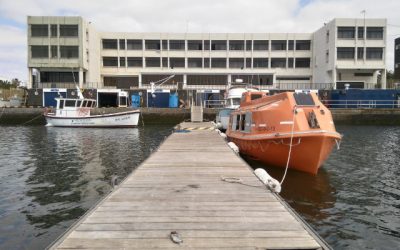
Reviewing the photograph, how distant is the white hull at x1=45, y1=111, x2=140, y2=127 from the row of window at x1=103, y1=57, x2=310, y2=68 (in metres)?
30.2

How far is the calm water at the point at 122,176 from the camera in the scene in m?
8.86

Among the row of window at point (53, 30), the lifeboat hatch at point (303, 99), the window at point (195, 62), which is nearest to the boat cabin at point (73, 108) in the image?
the row of window at point (53, 30)

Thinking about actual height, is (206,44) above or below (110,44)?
above

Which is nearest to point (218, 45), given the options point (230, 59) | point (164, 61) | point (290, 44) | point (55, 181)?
point (230, 59)

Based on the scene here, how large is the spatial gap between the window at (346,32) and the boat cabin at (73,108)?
143ft

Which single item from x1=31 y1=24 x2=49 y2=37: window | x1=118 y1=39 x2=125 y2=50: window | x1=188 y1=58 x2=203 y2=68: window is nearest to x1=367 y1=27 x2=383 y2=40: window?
x1=188 y1=58 x2=203 y2=68: window

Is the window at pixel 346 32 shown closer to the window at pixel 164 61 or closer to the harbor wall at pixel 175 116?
the harbor wall at pixel 175 116

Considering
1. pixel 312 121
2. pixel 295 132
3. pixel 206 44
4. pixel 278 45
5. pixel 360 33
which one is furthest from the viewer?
pixel 278 45

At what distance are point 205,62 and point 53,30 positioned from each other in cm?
2712

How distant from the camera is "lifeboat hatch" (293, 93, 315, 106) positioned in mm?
14945

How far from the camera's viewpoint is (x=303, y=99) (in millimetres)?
15133

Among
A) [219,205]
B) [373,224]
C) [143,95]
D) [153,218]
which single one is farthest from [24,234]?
[143,95]

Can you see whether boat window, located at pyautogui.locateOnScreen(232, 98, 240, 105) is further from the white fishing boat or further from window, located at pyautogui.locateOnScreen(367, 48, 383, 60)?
window, located at pyautogui.locateOnScreen(367, 48, 383, 60)

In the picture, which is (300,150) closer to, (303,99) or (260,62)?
(303,99)
